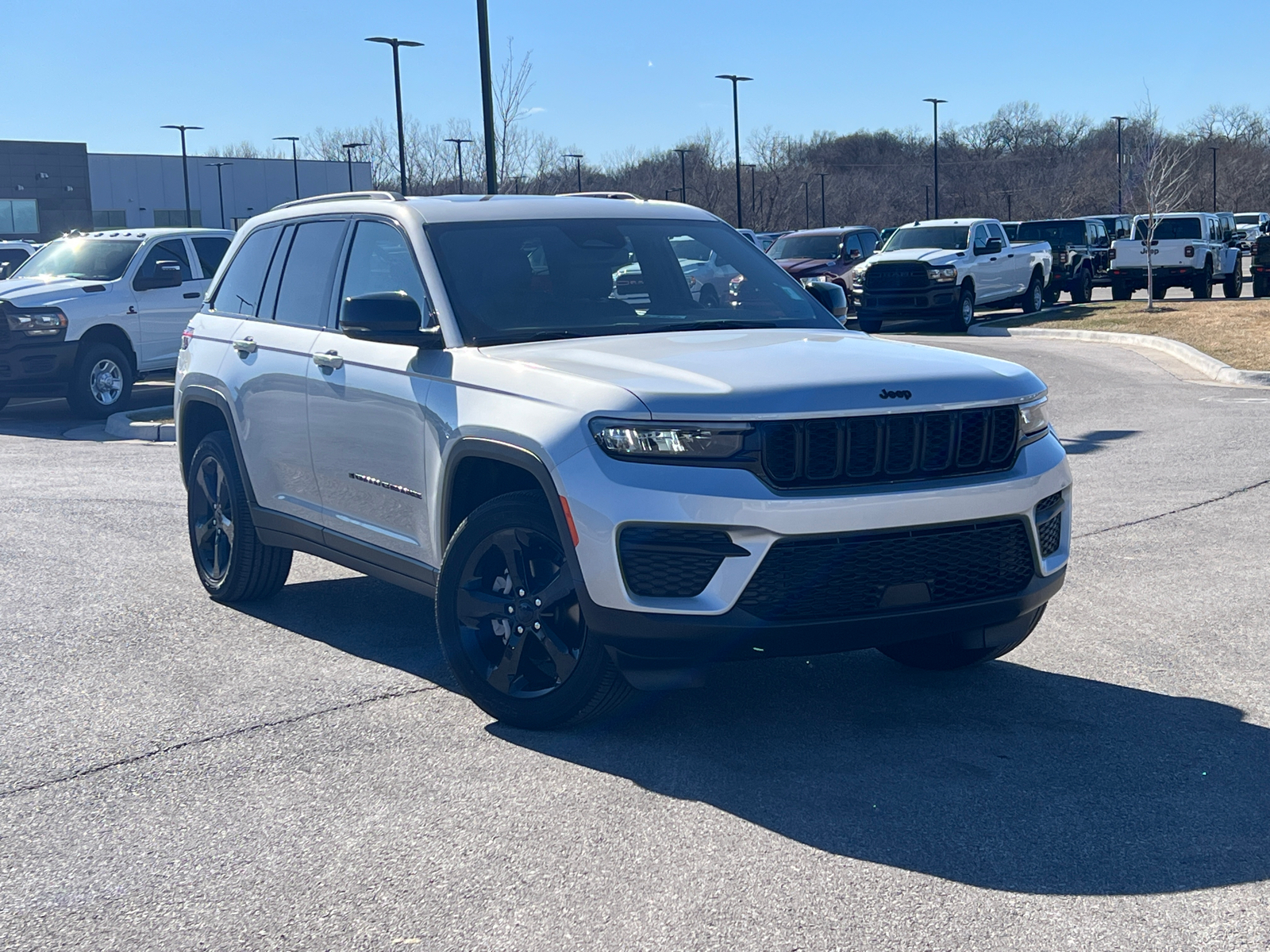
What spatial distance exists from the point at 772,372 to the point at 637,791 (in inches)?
54.5

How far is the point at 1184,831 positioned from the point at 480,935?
199cm

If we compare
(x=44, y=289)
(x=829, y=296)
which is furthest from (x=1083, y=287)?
(x=829, y=296)

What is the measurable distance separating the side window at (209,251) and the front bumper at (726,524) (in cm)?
1475

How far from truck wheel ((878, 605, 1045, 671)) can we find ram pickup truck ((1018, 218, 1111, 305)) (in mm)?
A: 26801

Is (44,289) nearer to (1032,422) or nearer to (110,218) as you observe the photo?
(1032,422)

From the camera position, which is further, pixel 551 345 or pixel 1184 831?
pixel 551 345

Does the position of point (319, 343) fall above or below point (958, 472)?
above

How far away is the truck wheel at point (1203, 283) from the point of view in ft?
103

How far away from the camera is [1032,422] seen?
198 inches

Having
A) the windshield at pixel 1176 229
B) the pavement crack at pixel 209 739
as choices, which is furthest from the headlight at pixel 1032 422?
the windshield at pixel 1176 229

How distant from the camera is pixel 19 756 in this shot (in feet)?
16.3

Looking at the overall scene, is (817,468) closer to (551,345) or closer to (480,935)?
(551,345)

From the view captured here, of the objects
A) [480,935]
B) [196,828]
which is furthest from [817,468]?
[196,828]

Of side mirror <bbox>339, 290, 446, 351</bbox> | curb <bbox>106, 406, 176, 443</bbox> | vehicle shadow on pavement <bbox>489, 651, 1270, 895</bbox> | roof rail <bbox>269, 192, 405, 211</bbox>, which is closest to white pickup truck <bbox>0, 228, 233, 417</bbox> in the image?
curb <bbox>106, 406, 176, 443</bbox>
